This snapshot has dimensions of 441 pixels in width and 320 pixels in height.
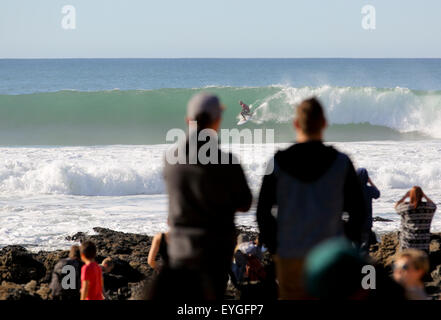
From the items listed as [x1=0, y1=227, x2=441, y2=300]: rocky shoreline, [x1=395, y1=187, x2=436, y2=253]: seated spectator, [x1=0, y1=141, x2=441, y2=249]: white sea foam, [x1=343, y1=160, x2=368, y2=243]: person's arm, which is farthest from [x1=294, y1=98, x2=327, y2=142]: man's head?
[x1=0, y1=141, x2=441, y2=249]: white sea foam

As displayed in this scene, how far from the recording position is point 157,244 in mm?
4695

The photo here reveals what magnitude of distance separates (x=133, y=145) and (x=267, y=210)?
18322 mm

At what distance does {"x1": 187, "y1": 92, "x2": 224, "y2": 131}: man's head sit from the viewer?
9.39 ft

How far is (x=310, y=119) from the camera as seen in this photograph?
2.82 metres

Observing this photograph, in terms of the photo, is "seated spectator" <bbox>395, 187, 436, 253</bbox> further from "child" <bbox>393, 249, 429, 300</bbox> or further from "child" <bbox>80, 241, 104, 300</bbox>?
"child" <bbox>80, 241, 104, 300</bbox>

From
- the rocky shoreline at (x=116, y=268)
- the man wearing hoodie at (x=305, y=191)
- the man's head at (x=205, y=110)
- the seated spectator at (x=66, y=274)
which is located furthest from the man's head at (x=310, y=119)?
the rocky shoreline at (x=116, y=268)

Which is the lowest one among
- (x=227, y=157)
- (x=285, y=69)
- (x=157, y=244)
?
(x=157, y=244)

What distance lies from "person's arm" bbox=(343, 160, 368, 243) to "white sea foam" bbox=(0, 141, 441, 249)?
616 cm

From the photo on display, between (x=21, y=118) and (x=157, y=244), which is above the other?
(x=21, y=118)

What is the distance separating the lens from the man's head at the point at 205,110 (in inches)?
113

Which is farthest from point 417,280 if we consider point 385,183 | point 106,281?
point 385,183

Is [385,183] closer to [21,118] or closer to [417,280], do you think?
[417,280]

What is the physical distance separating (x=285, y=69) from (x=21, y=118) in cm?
5992

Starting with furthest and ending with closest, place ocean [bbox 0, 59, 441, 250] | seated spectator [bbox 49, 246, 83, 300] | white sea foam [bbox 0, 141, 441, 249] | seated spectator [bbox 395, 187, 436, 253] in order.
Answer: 1. ocean [bbox 0, 59, 441, 250]
2. white sea foam [bbox 0, 141, 441, 249]
3. seated spectator [bbox 395, 187, 436, 253]
4. seated spectator [bbox 49, 246, 83, 300]
